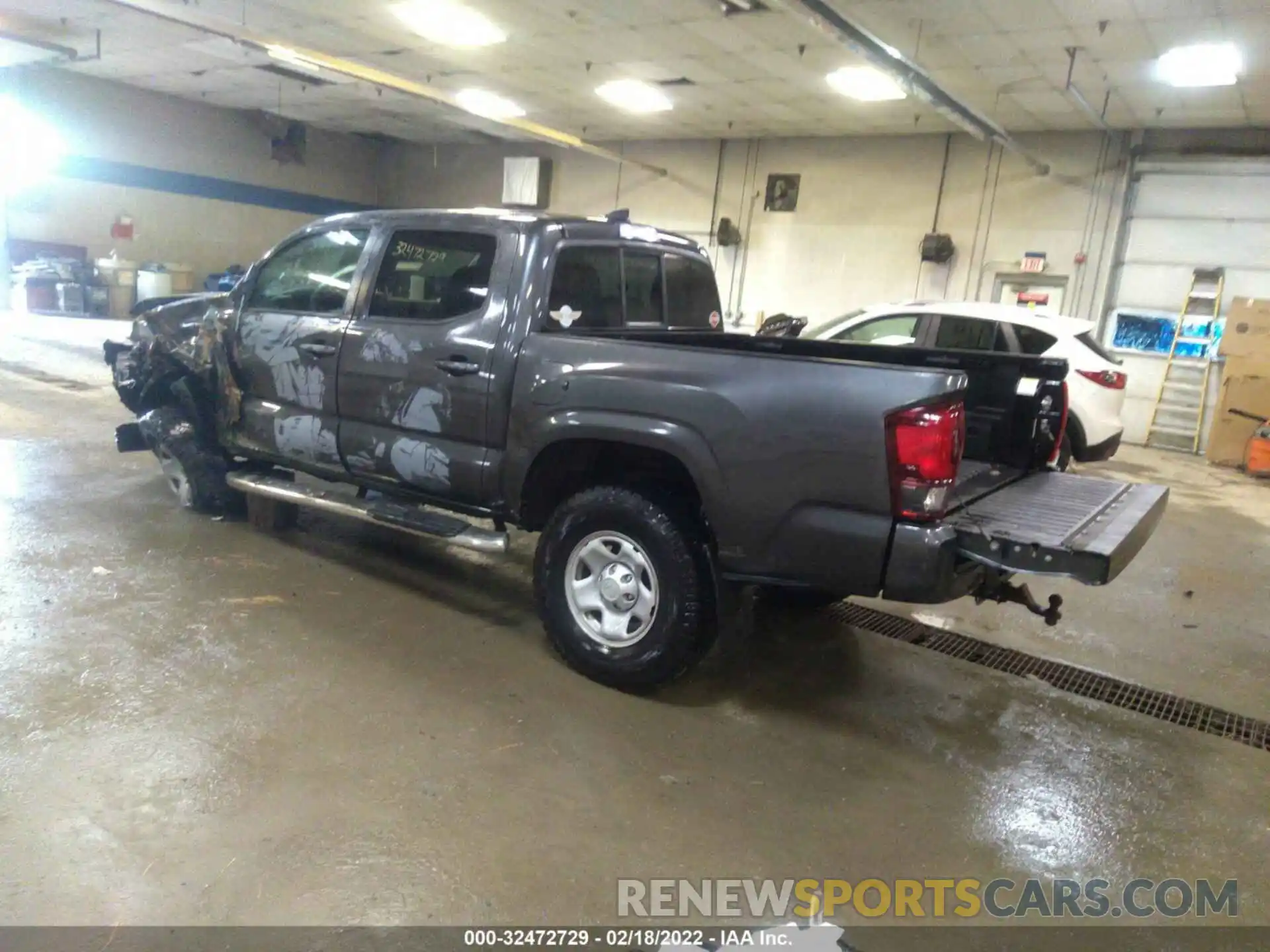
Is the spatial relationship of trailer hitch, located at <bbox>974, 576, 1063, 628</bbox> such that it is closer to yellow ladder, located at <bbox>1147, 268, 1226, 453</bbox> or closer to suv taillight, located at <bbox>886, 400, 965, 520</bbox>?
suv taillight, located at <bbox>886, 400, 965, 520</bbox>

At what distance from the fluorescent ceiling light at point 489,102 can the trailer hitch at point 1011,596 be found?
11657 mm

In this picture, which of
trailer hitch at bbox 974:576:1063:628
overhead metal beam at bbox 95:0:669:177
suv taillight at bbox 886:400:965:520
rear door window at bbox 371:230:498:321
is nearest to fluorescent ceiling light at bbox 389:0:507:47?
overhead metal beam at bbox 95:0:669:177

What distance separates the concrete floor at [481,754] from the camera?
225cm

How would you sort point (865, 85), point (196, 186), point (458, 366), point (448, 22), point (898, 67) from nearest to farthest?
point (458, 366)
point (898, 67)
point (448, 22)
point (865, 85)
point (196, 186)

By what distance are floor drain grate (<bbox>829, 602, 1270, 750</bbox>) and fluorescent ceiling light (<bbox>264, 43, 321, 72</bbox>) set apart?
8767mm

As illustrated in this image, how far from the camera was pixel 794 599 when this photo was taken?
170 inches

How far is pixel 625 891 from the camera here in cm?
226

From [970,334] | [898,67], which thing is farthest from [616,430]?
[898,67]

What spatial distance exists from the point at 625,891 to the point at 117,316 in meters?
18.8

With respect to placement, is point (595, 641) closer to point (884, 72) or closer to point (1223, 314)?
point (884, 72)

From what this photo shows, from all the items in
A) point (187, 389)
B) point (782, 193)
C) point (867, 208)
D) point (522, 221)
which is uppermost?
point (782, 193)

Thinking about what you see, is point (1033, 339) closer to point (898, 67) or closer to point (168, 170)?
point (898, 67)

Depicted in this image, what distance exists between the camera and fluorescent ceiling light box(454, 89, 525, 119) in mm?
13617

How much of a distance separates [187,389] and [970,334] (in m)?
6.83
